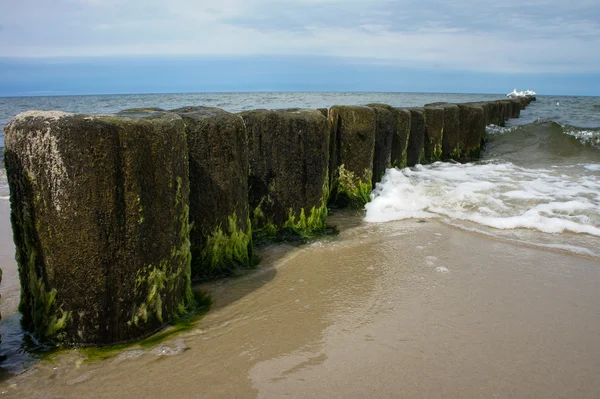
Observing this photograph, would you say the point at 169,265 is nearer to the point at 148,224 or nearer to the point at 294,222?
the point at 148,224

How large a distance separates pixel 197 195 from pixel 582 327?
2.34m

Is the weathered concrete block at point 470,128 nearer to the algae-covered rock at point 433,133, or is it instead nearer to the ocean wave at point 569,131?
the algae-covered rock at point 433,133

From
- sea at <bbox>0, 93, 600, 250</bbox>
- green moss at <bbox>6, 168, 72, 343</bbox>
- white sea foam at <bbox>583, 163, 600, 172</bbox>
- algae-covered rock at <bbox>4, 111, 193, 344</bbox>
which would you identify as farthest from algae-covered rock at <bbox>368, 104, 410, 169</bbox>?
green moss at <bbox>6, 168, 72, 343</bbox>

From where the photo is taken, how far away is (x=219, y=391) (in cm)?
194

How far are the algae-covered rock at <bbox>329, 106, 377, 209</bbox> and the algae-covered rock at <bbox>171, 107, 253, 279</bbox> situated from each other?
1.96m

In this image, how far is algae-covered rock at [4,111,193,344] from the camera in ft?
6.61

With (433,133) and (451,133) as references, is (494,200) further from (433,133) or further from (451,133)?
(451,133)

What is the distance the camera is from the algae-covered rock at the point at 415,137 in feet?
22.8

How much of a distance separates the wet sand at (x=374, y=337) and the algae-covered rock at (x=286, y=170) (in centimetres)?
42

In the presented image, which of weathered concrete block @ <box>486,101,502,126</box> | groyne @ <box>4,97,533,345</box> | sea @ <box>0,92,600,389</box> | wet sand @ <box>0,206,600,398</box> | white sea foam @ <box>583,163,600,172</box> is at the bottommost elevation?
wet sand @ <box>0,206,600,398</box>

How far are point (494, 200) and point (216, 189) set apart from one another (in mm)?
3589

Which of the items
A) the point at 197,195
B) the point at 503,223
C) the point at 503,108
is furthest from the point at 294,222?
the point at 503,108

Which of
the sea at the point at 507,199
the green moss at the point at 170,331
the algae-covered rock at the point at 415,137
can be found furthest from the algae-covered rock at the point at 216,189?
the algae-covered rock at the point at 415,137

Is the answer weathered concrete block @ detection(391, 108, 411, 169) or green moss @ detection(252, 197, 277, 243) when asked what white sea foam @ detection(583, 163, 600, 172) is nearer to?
weathered concrete block @ detection(391, 108, 411, 169)
